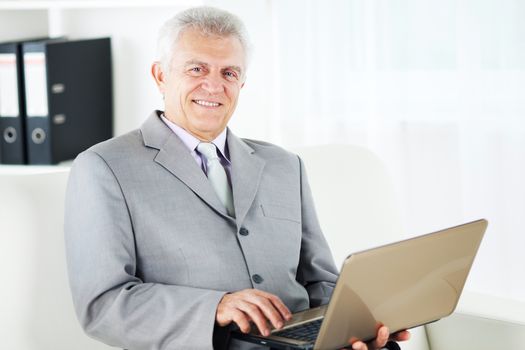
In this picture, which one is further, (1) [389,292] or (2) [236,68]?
(2) [236,68]

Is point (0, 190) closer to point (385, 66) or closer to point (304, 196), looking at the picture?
point (304, 196)

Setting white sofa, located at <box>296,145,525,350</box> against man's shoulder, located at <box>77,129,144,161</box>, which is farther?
white sofa, located at <box>296,145,525,350</box>

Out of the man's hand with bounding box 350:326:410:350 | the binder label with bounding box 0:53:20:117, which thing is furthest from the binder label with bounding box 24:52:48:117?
the man's hand with bounding box 350:326:410:350

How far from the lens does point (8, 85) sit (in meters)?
2.58

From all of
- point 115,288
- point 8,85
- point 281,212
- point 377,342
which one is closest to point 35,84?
point 8,85

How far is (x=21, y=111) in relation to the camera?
102 inches

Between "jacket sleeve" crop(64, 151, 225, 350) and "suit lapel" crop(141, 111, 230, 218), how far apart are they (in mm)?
120

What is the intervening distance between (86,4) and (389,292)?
1478mm

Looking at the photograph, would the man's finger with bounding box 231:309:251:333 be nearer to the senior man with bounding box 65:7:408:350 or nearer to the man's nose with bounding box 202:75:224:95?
the senior man with bounding box 65:7:408:350

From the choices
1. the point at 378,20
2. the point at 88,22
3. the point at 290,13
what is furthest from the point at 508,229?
the point at 88,22

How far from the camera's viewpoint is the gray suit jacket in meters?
1.59

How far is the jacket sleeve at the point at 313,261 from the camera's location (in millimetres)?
1880

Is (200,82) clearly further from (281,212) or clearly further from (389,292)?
(389,292)

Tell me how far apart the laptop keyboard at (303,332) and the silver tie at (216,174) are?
327 millimetres
